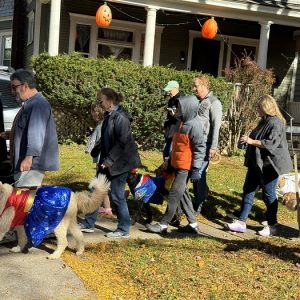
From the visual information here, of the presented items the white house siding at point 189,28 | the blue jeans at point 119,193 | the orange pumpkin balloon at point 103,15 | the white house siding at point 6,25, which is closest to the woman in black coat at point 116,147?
the blue jeans at point 119,193

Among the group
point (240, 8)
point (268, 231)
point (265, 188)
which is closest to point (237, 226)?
point (268, 231)

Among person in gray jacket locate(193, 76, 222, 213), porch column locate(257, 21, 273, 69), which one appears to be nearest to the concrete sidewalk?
person in gray jacket locate(193, 76, 222, 213)

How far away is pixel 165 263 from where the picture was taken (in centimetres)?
502

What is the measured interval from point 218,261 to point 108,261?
1.10 meters

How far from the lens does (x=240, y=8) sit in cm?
1546

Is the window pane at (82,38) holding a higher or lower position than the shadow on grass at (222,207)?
higher

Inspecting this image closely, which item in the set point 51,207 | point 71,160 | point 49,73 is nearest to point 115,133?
point 51,207

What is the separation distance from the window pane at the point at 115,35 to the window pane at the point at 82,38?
41cm

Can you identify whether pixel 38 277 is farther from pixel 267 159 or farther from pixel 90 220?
pixel 267 159

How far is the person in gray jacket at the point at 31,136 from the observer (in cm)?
488

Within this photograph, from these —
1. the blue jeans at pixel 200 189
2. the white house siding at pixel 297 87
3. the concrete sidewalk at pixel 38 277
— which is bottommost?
the concrete sidewalk at pixel 38 277

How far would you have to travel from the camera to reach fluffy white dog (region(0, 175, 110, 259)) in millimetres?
4738

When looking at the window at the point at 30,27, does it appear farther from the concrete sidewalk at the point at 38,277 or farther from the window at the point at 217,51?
the concrete sidewalk at the point at 38,277

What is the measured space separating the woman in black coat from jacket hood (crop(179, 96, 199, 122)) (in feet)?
2.08
